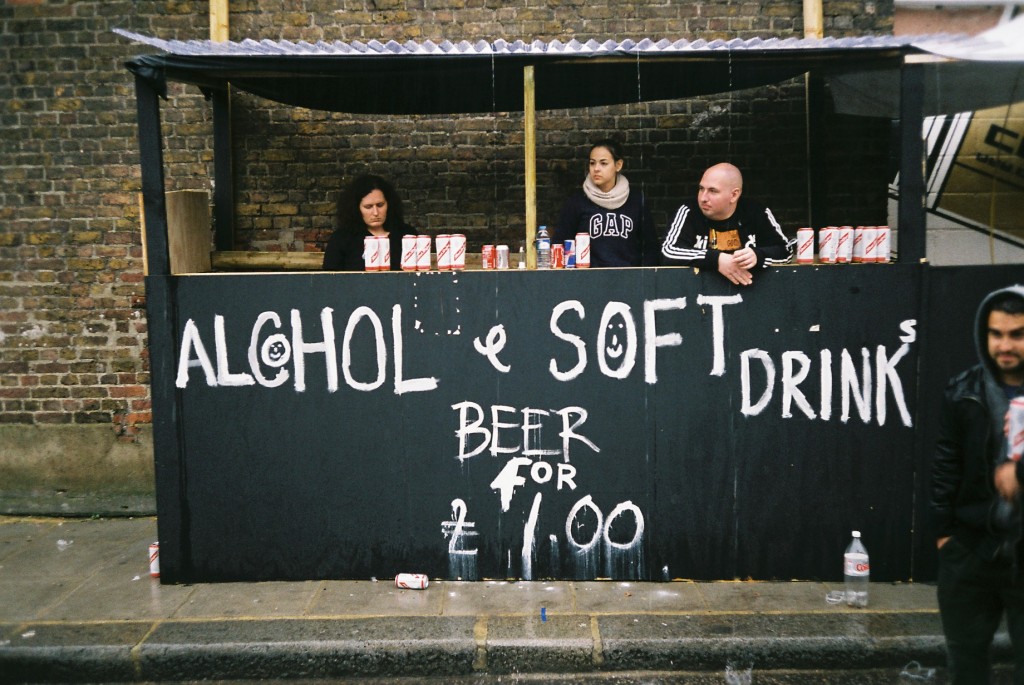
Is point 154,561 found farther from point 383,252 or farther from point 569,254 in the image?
point 569,254

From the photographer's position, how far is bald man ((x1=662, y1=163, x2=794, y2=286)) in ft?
15.8

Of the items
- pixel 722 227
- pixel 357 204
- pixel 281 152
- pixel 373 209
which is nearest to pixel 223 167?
pixel 281 152

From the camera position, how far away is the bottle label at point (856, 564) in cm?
459

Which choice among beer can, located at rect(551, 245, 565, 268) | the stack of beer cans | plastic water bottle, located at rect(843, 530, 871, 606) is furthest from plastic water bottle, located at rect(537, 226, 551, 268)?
plastic water bottle, located at rect(843, 530, 871, 606)

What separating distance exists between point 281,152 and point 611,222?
3.05m

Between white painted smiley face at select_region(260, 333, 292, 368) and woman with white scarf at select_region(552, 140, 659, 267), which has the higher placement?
woman with white scarf at select_region(552, 140, 659, 267)

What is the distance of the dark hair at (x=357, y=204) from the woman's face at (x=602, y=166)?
1.45 m

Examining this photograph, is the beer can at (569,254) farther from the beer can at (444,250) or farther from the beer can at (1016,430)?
the beer can at (1016,430)

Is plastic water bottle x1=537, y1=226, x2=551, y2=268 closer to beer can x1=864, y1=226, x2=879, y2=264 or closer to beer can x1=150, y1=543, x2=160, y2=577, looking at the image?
beer can x1=864, y1=226, x2=879, y2=264

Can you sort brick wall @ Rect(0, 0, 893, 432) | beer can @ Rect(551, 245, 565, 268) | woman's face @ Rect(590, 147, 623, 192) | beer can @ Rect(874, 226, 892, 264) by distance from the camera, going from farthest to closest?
brick wall @ Rect(0, 0, 893, 432)
woman's face @ Rect(590, 147, 623, 192)
beer can @ Rect(551, 245, 565, 268)
beer can @ Rect(874, 226, 892, 264)

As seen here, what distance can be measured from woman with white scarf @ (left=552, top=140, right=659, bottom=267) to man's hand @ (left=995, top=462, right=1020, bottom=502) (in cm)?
283

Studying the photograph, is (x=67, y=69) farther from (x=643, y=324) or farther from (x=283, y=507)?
(x=643, y=324)

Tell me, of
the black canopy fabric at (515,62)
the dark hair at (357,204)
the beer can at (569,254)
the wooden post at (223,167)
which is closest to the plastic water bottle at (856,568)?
the beer can at (569,254)

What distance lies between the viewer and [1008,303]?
2.91 m
